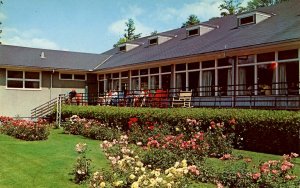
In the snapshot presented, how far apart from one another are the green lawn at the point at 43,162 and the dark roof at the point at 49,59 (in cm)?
1536

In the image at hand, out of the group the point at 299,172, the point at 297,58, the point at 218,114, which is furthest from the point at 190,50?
the point at 299,172

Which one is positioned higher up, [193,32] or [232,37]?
[193,32]

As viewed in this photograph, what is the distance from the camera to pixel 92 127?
18.0m

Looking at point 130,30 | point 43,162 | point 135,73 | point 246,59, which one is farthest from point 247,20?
point 130,30

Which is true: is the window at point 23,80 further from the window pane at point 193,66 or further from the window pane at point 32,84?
the window pane at point 193,66

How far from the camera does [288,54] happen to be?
17.9m

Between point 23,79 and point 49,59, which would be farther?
point 49,59

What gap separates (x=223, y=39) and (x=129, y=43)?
14667 mm

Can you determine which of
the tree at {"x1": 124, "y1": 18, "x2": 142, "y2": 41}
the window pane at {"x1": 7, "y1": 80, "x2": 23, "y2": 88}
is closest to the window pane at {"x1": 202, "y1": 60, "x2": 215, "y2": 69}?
the window pane at {"x1": 7, "y1": 80, "x2": 23, "y2": 88}

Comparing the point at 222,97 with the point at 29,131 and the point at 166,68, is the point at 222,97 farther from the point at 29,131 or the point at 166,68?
the point at 29,131

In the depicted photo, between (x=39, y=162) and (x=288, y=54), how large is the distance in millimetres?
12217

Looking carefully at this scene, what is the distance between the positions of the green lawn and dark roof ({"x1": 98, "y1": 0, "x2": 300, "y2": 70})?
26.1 feet

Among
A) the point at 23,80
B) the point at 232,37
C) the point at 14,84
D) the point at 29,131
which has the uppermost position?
the point at 232,37

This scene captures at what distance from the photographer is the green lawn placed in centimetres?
911
